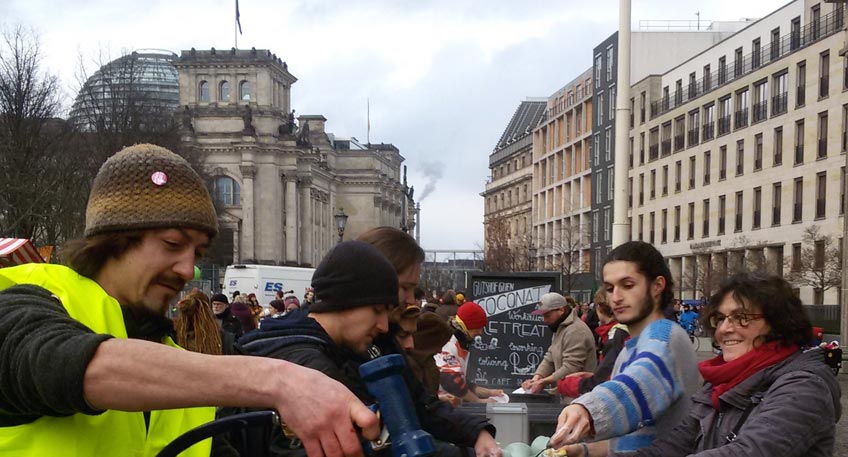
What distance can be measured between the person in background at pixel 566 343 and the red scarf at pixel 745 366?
5.26m

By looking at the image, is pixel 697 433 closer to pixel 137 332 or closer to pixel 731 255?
pixel 137 332

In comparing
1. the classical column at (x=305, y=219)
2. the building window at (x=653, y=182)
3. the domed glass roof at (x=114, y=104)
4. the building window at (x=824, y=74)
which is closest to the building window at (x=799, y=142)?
the building window at (x=824, y=74)

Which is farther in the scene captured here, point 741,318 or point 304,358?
point 741,318

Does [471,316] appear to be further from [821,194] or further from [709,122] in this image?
[709,122]

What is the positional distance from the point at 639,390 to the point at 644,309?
60 centimetres

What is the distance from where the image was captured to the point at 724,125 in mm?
54438

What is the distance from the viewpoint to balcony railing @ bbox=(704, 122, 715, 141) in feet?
184

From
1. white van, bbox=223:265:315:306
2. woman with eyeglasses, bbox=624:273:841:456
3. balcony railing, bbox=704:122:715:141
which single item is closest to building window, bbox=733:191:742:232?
balcony railing, bbox=704:122:715:141

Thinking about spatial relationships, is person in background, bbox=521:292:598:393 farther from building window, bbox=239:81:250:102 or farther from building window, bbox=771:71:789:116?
building window, bbox=239:81:250:102

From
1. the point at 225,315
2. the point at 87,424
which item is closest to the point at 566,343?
the point at 225,315

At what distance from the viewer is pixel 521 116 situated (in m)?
117

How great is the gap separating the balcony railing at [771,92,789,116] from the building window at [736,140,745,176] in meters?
3.87

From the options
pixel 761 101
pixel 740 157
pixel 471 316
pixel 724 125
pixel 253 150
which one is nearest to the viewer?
pixel 471 316

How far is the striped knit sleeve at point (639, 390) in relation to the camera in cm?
314
